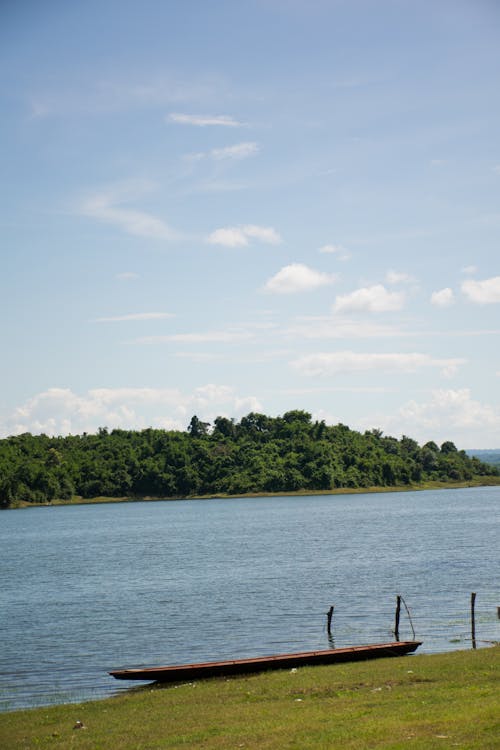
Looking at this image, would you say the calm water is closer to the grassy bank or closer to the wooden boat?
the wooden boat

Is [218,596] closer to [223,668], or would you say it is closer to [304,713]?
[223,668]

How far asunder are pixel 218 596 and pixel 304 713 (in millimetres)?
38594

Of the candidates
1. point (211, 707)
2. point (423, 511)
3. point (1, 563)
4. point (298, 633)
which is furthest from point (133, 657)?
point (423, 511)

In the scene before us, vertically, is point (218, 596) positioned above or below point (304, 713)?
below

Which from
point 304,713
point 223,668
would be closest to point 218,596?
point 223,668

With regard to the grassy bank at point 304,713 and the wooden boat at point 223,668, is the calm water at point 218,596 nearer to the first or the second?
the wooden boat at point 223,668

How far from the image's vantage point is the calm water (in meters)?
43.8

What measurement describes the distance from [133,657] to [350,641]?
489 inches

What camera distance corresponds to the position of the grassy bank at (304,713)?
73.7ft

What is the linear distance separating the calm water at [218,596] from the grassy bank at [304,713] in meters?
5.58

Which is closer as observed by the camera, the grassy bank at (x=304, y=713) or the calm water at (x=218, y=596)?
the grassy bank at (x=304, y=713)

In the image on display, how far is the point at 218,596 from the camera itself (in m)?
64.6

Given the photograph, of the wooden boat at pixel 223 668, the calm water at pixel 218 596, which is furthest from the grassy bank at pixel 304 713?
the calm water at pixel 218 596

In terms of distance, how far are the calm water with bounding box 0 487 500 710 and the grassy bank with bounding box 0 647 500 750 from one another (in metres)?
5.58
